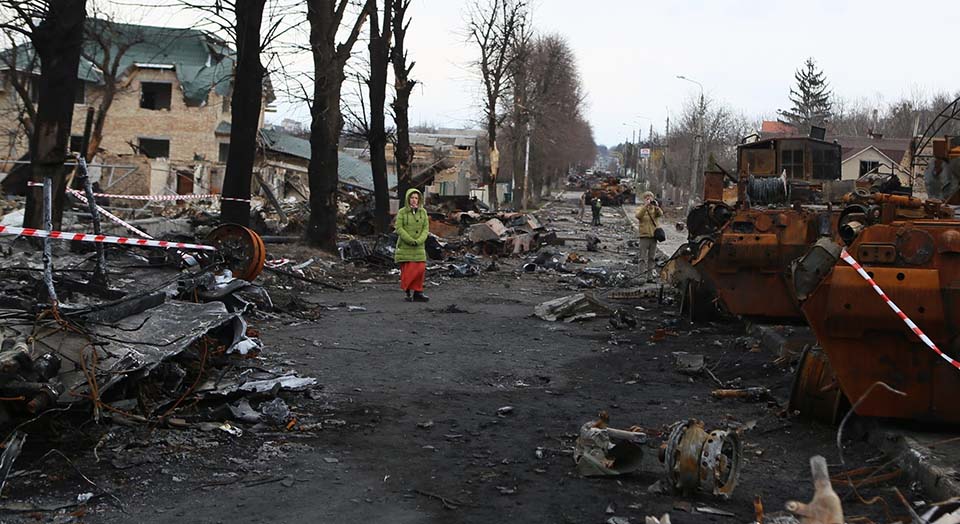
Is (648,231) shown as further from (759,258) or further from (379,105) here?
(379,105)

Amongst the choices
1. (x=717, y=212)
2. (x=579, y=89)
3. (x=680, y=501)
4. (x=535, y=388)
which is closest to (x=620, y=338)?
(x=717, y=212)

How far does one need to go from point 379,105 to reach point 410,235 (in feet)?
42.5

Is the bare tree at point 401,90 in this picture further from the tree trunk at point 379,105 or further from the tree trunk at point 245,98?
the tree trunk at point 245,98

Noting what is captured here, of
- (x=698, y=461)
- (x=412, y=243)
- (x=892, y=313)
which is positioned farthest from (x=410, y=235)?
(x=698, y=461)

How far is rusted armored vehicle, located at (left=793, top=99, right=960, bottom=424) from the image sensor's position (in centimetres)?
629

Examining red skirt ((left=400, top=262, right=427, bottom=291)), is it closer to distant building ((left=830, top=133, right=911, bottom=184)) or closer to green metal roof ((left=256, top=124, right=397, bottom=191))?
green metal roof ((left=256, top=124, right=397, bottom=191))

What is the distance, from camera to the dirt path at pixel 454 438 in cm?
509

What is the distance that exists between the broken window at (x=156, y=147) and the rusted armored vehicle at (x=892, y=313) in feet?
169

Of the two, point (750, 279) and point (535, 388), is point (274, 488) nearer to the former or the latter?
point (535, 388)

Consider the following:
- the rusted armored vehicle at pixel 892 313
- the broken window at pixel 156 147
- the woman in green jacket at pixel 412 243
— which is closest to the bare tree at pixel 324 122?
the woman in green jacket at pixel 412 243

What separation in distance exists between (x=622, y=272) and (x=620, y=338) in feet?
32.5

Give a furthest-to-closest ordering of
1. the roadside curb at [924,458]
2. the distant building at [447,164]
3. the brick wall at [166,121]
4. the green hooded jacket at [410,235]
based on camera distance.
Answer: the brick wall at [166,121] < the distant building at [447,164] < the green hooded jacket at [410,235] < the roadside curb at [924,458]

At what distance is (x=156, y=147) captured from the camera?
178 feet

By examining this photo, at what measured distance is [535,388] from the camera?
857 cm
